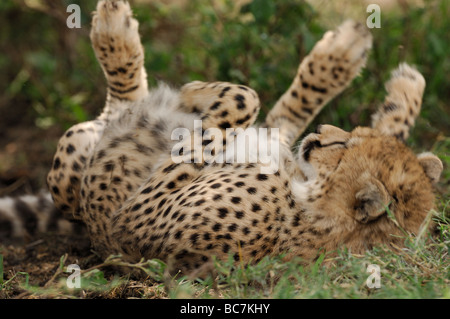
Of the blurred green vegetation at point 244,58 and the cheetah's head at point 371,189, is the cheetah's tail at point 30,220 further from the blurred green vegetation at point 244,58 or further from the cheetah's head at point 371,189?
the cheetah's head at point 371,189

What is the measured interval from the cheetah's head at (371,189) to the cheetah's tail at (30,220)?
5.19ft

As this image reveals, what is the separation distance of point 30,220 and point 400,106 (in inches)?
88.4

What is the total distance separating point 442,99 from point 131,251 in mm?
2705

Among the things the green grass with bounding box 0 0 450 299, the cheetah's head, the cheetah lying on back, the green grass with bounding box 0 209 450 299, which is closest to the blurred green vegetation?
the green grass with bounding box 0 0 450 299

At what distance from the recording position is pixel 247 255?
2430mm

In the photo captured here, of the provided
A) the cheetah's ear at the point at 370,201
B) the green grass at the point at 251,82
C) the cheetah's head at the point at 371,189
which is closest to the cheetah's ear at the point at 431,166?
the cheetah's head at the point at 371,189

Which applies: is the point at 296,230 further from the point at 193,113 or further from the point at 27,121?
the point at 27,121

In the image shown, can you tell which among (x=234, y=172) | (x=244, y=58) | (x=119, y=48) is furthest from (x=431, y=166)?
(x=119, y=48)

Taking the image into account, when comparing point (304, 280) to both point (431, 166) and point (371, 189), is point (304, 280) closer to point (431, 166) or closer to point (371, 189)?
point (371, 189)

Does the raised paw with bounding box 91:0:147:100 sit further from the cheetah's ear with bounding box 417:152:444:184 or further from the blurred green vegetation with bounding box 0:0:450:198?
the cheetah's ear with bounding box 417:152:444:184

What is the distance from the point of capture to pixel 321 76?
340 centimetres

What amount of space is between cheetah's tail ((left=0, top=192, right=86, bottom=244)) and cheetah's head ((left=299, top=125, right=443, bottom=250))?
5.19ft

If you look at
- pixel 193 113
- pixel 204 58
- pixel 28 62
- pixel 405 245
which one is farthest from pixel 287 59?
pixel 28 62

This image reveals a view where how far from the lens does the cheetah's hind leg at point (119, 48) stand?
3.33m
